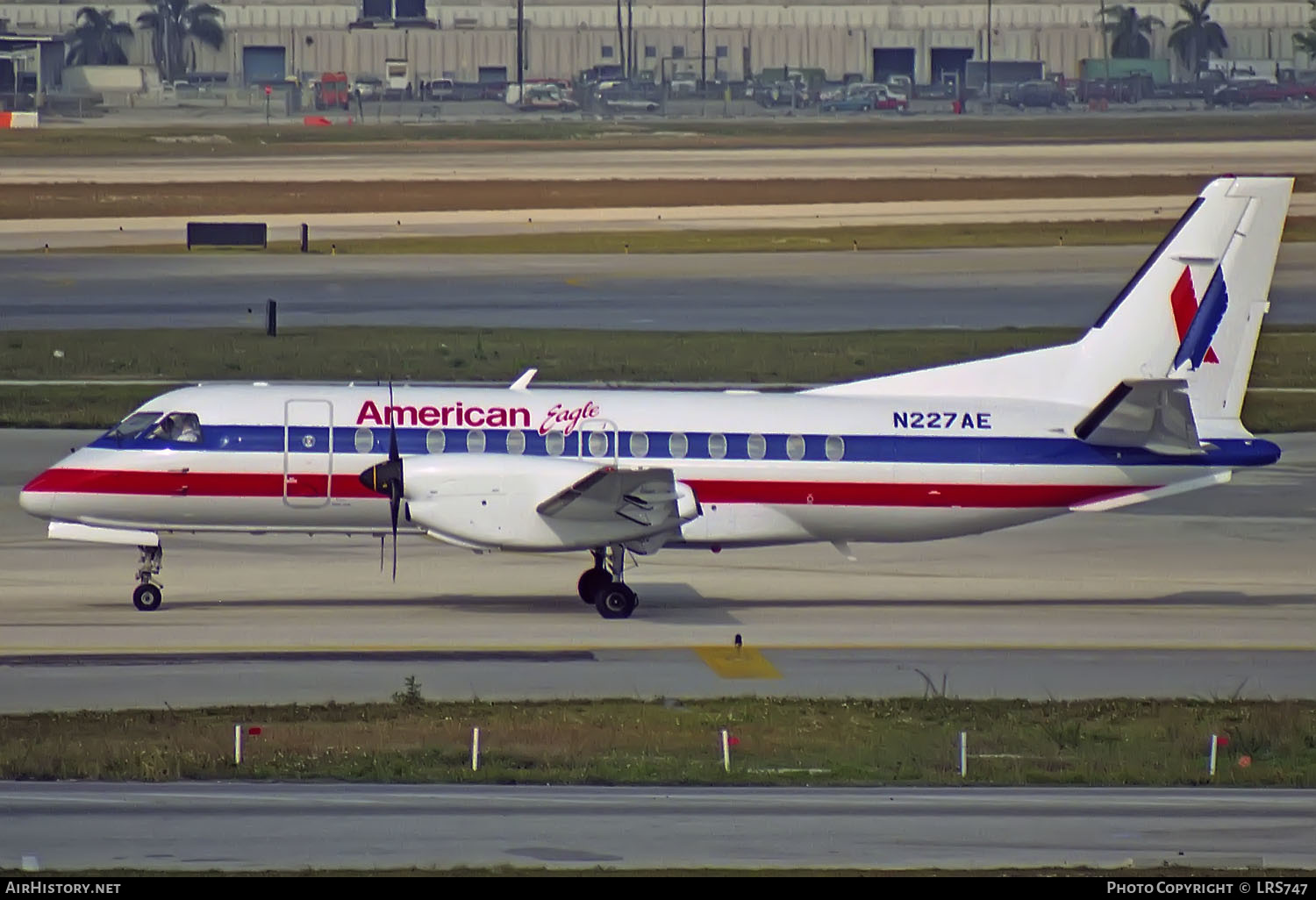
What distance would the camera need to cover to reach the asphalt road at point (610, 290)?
61969 mm

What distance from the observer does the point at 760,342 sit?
57.4 meters

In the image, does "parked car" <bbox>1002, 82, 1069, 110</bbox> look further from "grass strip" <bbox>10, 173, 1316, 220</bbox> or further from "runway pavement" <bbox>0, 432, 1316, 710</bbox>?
"runway pavement" <bbox>0, 432, 1316, 710</bbox>

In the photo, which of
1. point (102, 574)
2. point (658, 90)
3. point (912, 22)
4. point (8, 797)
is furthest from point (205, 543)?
point (912, 22)

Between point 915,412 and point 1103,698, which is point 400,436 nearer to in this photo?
point 915,412

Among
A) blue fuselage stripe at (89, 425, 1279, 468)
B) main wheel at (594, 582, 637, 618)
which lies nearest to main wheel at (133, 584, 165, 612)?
blue fuselage stripe at (89, 425, 1279, 468)

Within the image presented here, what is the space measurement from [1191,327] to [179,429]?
1495 cm

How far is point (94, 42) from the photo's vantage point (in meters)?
187

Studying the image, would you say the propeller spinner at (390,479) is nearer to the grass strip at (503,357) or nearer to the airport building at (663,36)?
the grass strip at (503,357)

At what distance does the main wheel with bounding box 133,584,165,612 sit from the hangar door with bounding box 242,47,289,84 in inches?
6472

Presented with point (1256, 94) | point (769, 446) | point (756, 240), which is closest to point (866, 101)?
point (1256, 94)

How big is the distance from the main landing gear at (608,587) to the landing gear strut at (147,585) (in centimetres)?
614

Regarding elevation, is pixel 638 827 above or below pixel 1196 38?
below

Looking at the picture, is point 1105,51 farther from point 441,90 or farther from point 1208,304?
point 1208,304

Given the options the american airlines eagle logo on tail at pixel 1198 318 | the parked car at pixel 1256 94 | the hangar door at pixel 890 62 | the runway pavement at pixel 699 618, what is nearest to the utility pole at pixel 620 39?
the hangar door at pixel 890 62
